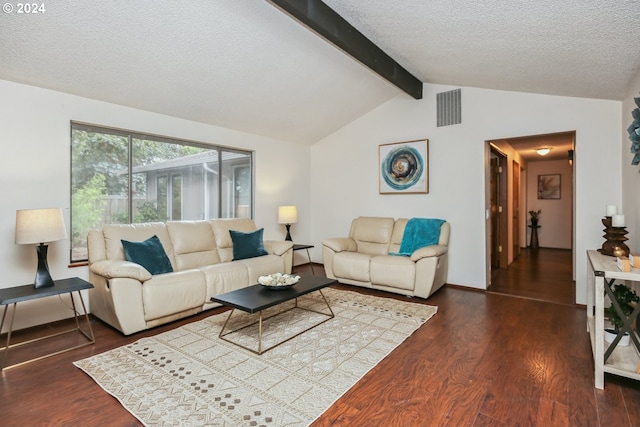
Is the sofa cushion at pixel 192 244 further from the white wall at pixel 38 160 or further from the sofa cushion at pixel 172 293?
the white wall at pixel 38 160

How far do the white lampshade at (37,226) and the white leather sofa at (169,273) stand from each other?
471 mm

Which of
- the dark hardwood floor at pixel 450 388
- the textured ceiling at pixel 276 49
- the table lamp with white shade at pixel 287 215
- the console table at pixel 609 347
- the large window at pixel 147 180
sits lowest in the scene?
the dark hardwood floor at pixel 450 388

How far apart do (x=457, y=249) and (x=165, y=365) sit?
378cm

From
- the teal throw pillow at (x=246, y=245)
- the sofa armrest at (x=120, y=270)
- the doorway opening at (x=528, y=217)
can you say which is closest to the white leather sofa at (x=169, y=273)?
the sofa armrest at (x=120, y=270)

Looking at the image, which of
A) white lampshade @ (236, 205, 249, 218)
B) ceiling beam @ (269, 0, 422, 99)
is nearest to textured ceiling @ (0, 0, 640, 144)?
ceiling beam @ (269, 0, 422, 99)

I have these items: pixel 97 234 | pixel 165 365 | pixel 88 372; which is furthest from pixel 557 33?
pixel 97 234

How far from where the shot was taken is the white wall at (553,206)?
25.6 ft

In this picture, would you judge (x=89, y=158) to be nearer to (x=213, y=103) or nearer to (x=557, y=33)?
(x=213, y=103)

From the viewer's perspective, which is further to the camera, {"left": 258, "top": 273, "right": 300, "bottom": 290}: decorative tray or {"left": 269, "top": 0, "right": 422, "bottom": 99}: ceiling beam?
{"left": 258, "top": 273, "right": 300, "bottom": 290}: decorative tray

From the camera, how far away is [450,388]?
6.61 ft

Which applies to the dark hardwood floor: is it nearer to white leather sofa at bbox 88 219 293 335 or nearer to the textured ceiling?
white leather sofa at bbox 88 219 293 335

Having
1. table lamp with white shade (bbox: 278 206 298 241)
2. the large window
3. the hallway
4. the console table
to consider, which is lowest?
the hallway

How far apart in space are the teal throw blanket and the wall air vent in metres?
1.40

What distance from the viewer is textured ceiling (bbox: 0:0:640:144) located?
2244 mm
